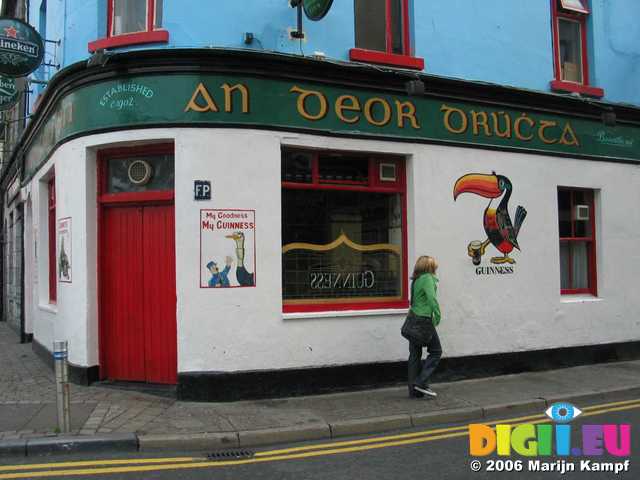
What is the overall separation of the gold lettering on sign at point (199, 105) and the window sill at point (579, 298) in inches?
262

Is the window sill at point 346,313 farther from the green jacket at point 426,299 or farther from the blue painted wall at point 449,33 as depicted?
the blue painted wall at point 449,33

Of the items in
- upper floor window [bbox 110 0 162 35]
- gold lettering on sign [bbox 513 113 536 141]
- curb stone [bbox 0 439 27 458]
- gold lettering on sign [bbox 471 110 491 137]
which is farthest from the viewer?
gold lettering on sign [bbox 513 113 536 141]

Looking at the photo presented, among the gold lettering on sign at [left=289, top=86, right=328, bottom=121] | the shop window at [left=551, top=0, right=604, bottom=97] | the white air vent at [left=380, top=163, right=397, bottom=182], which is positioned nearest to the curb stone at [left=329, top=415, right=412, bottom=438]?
the white air vent at [left=380, top=163, right=397, bottom=182]

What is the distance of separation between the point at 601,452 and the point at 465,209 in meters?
4.41

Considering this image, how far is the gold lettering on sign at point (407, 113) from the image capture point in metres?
9.01

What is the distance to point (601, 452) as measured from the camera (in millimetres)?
5871

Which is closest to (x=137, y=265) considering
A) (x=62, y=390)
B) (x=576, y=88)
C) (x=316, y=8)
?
(x=62, y=390)

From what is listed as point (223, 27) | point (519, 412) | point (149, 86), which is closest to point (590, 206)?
point (519, 412)

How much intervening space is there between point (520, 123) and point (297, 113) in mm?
4021

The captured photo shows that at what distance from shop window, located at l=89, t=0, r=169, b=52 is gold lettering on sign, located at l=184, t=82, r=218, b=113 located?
35.6 inches

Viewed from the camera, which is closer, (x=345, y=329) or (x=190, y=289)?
(x=190, y=289)

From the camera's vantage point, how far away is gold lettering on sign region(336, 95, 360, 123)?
860 cm

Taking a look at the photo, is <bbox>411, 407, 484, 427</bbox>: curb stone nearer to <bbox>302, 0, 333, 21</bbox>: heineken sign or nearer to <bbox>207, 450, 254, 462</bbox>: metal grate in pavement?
<bbox>207, 450, 254, 462</bbox>: metal grate in pavement

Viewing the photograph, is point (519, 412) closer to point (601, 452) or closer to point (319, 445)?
point (601, 452)
